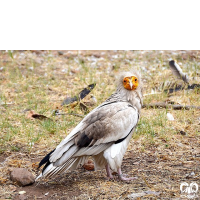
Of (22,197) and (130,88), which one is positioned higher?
(130,88)

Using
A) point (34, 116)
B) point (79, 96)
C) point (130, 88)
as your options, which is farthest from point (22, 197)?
point (79, 96)

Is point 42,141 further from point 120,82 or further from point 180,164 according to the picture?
point 180,164

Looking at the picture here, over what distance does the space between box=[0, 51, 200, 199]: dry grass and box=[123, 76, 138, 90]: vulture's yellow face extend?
84 centimetres

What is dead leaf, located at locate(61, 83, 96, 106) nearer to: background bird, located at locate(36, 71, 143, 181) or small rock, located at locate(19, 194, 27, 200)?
background bird, located at locate(36, 71, 143, 181)

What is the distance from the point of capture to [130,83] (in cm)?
447

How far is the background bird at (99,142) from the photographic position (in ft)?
12.9

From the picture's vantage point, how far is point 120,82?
4.62 meters

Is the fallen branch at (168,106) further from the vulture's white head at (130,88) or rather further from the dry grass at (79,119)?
the vulture's white head at (130,88)

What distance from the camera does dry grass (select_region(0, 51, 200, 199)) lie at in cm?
396

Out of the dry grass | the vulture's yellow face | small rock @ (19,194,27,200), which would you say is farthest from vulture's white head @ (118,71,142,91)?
small rock @ (19,194,27,200)

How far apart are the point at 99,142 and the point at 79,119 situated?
1887 millimetres

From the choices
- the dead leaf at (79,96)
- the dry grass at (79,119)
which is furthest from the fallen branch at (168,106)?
the dead leaf at (79,96)

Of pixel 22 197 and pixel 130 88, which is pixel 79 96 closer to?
pixel 130 88

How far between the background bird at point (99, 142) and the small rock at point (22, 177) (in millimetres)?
205
